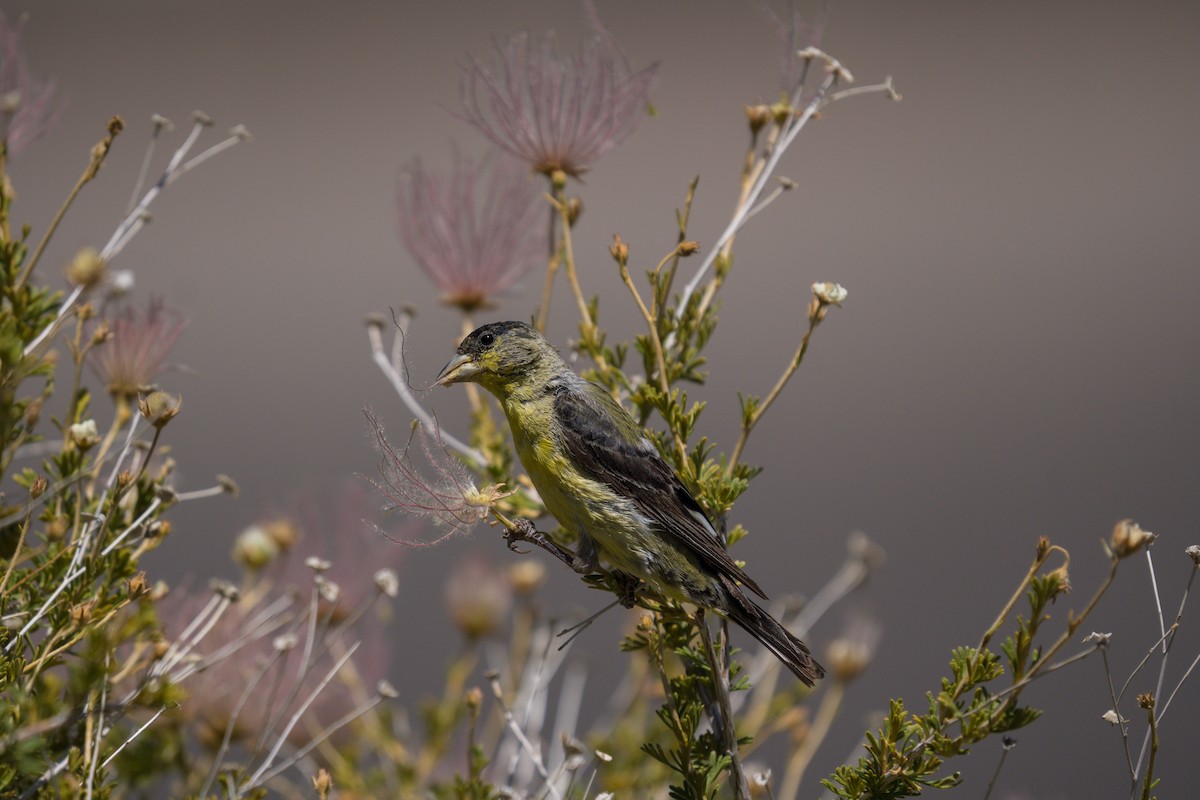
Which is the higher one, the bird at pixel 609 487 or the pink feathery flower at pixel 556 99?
the pink feathery flower at pixel 556 99

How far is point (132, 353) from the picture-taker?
1.35 metres

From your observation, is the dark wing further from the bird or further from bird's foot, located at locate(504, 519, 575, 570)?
bird's foot, located at locate(504, 519, 575, 570)

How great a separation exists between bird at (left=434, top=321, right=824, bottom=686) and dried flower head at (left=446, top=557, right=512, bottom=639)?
619 millimetres

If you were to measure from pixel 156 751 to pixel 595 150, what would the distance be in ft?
3.44

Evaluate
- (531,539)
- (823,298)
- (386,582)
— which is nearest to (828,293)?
(823,298)

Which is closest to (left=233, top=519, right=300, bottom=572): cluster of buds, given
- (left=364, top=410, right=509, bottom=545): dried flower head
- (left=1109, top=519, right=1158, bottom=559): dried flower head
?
(left=364, top=410, right=509, bottom=545): dried flower head

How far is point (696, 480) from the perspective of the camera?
121 cm

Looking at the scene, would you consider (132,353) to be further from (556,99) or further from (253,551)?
(556,99)

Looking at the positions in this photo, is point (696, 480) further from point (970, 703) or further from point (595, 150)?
point (595, 150)

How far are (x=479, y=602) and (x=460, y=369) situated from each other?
0.68 metres

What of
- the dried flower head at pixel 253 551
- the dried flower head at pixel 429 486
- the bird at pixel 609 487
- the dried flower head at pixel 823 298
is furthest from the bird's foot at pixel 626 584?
the dried flower head at pixel 253 551

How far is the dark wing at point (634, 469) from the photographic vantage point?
1336 mm

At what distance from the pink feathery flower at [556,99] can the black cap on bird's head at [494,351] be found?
0.84 ft

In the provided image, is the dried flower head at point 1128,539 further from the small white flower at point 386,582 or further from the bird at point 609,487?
the small white flower at point 386,582
